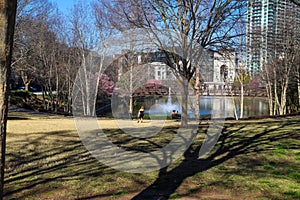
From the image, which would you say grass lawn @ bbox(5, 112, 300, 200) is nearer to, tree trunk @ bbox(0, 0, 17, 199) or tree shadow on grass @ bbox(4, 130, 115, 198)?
tree shadow on grass @ bbox(4, 130, 115, 198)

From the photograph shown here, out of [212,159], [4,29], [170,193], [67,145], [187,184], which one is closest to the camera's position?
[4,29]

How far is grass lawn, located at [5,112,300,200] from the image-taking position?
14.8 ft

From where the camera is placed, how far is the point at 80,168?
6176 millimetres

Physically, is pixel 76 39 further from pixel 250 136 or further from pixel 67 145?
pixel 250 136

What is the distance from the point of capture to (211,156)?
24.0ft

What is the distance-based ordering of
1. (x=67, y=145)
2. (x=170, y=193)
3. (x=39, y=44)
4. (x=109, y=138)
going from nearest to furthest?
1. (x=170, y=193)
2. (x=67, y=145)
3. (x=109, y=138)
4. (x=39, y=44)

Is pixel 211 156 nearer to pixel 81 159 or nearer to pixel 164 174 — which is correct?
pixel 164 174

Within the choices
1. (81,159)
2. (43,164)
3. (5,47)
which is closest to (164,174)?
(81,159)

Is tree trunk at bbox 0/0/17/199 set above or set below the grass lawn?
A: above

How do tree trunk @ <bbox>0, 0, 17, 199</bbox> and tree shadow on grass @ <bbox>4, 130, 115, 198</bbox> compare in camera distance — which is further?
tree shadow on grass @ <bbox>4, 130, 115, 198</bbox>

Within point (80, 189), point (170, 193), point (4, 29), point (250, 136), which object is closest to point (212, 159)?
point (170, 193)

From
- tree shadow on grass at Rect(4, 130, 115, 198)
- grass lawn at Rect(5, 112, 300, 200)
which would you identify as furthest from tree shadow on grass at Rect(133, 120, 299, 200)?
tree shadow on grass at Rect(4, 130, 115, 198)

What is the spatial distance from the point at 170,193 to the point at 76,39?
18.8 meters

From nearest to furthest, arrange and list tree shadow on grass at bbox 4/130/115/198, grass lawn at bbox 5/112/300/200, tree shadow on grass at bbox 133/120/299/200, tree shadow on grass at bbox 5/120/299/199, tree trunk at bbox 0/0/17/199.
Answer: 1. tree trunk at bbox 0/0/17/199
2. grass lawn at bbox 5/112/300/200
3. tree shadow on grass at bbox 133/120/299/200
4. tree shadow on grass at bbox 5/120/299/199
5. tree shadow on grass at bbox 4/130/115/198
